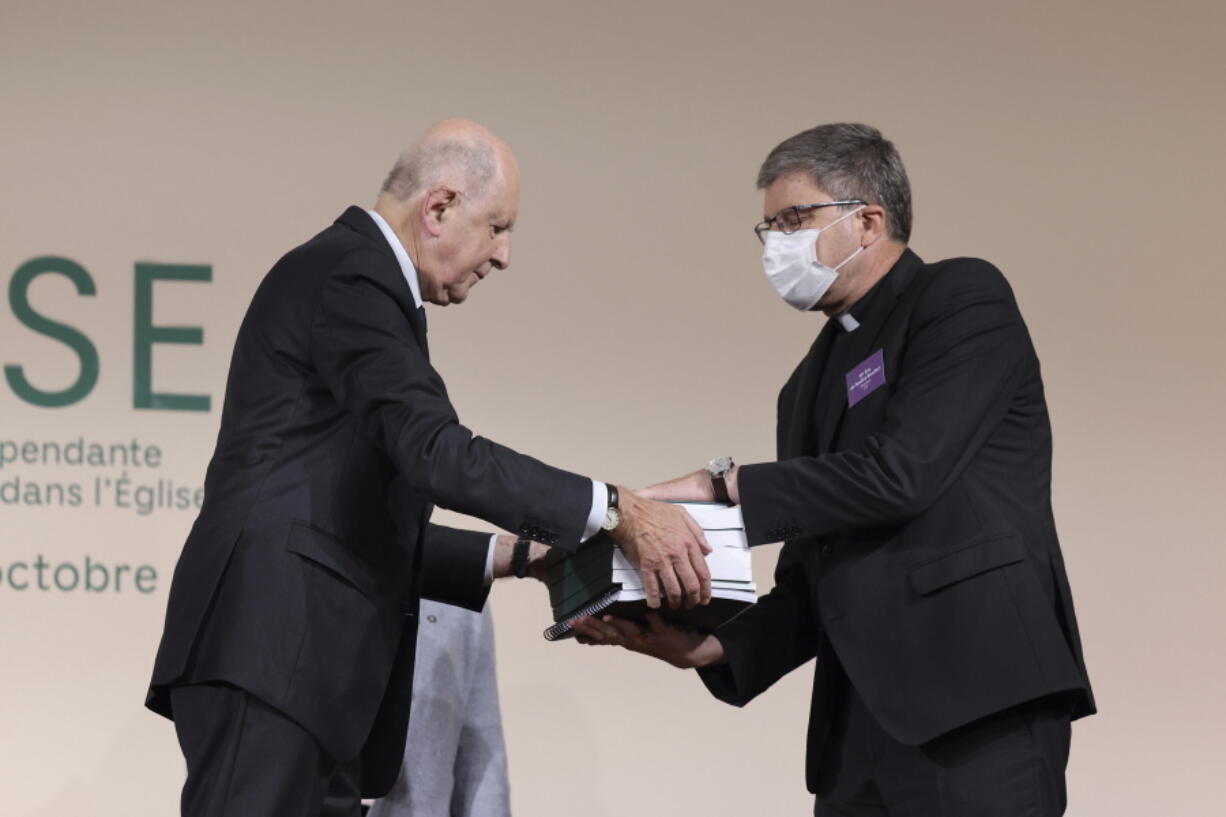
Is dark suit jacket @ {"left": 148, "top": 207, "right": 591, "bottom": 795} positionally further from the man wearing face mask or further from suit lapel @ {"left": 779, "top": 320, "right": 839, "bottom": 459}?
suit lapel @ {"left": 779, "top": 320, "right": 839, "bottom": 459}

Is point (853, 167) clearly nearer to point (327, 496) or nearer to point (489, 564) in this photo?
point (489, 564)

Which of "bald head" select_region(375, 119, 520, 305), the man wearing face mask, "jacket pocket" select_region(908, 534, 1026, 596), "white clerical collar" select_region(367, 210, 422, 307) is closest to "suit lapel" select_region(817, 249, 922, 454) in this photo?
the man wearing face mask

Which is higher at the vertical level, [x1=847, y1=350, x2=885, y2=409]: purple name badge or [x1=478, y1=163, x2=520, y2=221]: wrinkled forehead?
[x1=478, y1=163, x2=520, y2=221]: wrinkled forehead

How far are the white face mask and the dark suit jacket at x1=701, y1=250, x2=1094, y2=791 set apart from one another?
140mm

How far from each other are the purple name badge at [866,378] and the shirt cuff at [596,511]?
499 millimetres

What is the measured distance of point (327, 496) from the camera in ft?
7.50

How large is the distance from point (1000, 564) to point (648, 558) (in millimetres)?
548

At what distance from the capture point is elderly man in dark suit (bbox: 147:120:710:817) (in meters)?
2.20

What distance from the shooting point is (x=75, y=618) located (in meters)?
4.25

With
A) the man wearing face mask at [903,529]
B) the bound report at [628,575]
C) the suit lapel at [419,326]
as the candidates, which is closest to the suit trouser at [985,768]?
the man wearing face mask at [903,529]

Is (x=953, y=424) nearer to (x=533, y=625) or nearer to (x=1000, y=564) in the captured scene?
(x=1000, y=564)

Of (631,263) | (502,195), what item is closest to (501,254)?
(502,195)

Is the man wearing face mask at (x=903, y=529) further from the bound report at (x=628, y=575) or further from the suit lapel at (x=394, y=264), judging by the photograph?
the suit lapel at (x=394, y=264)

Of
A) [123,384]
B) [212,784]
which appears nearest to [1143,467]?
[123,384]
